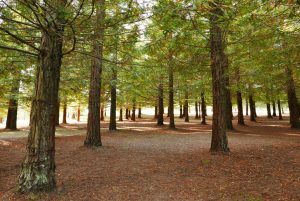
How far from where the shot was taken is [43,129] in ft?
18.6

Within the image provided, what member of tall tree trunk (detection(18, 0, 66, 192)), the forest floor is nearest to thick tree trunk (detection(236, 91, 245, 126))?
the forest floor

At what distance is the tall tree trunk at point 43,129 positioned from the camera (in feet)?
18.5

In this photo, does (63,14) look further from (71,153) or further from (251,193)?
(71,153)

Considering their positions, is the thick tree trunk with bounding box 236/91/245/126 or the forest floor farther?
the thick tree trunk with bounding box 236/91/245/126

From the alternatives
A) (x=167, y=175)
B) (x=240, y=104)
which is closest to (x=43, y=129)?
(x=167, y=175)

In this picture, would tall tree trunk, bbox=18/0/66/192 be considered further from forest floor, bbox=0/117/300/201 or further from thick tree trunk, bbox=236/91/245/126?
thick tree trunk, bbox=236/91/245/126

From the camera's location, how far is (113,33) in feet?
20.9

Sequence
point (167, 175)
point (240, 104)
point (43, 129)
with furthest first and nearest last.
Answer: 1. point (240, 104)
2. point (167, 175)
3. point (43, 129)

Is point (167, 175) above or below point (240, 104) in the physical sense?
below

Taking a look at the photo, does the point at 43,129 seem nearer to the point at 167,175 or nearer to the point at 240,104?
the point at 167,175

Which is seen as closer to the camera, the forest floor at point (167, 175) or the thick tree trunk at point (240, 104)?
the forest floor at point (167, 175)

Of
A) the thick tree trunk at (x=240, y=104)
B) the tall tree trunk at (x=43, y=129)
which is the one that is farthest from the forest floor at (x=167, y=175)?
the thick tree trunk at (x=240, y=104)

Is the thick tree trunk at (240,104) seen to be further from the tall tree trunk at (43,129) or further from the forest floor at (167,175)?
the tall tree trunk at (43,129)

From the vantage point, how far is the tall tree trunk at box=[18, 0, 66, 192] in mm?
5629
